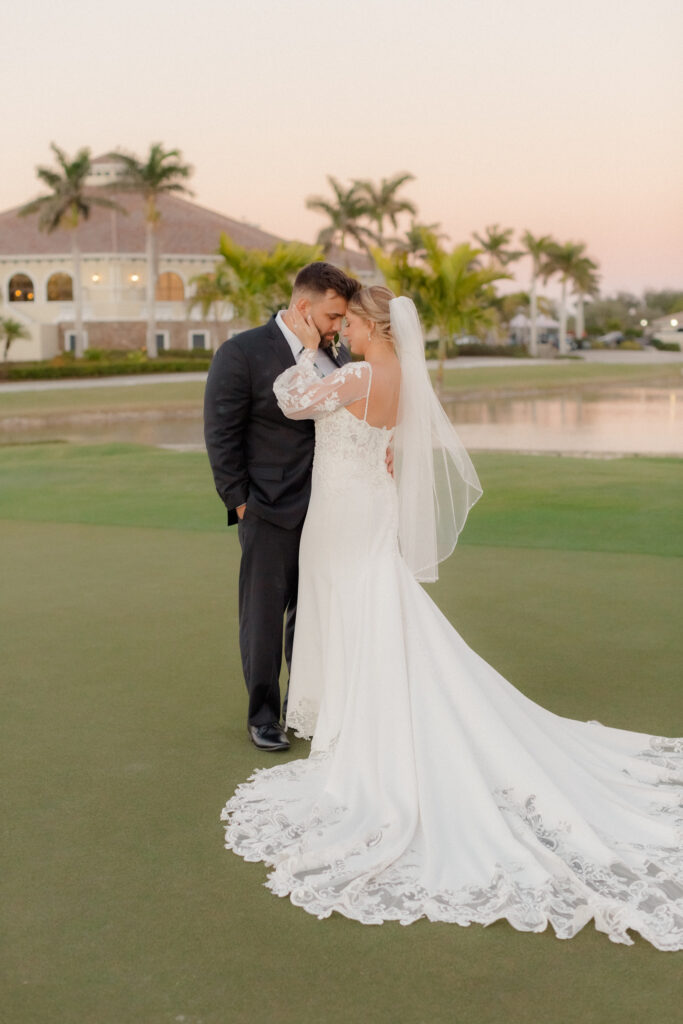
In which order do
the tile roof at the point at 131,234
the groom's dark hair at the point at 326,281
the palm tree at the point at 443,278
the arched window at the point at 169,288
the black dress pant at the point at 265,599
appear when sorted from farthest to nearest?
1. the tile roof at the point at 131,234
2. the arched window at the point at 169,288
3. the palm tree at the point at 443,278
4. the black dress pant at the point at 265,599
5. the groom's dark hair at the point at 326,281

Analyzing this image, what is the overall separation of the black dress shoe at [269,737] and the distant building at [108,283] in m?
64.5

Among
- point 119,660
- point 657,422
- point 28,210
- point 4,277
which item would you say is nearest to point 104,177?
point 4,277

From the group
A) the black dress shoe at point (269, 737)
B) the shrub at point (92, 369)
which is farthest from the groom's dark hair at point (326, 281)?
the shrub at point (92, 369)

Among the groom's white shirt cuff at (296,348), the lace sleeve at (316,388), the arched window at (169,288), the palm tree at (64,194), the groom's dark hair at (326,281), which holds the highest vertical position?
the palm tree at (64,194)

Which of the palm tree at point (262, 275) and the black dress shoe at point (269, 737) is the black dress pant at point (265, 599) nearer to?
the black dress shoe at point (269, 737)

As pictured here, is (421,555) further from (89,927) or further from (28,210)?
(28,210)

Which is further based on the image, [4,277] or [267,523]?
[4,277]

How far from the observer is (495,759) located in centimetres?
416

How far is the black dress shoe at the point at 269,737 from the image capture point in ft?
16.6

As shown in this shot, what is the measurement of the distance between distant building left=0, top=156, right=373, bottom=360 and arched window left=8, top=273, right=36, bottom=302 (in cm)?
6

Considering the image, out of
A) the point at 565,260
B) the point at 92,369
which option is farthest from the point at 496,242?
the point at 92,369

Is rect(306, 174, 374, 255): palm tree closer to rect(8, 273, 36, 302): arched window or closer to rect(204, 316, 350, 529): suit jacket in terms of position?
rect(8, 273, 36, 302): arched window

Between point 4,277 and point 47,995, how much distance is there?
3037 inches

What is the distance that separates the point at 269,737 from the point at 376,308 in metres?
1.90
